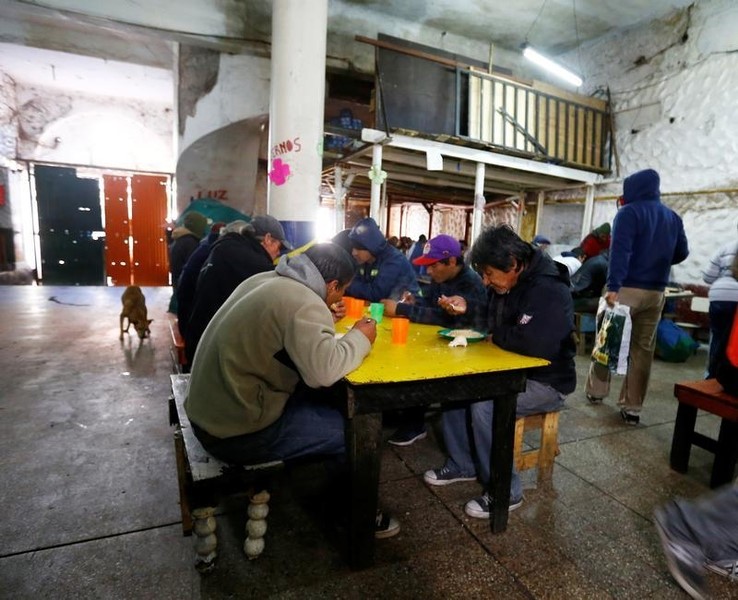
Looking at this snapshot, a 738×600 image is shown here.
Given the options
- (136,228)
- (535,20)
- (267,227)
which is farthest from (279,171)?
(136,228)

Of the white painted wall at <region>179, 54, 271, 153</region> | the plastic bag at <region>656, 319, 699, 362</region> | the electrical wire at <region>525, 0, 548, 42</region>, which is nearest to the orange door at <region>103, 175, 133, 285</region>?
the white painted wall at <region>179, 54, 271, 153</region>

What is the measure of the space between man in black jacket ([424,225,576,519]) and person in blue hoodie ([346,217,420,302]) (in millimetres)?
1733

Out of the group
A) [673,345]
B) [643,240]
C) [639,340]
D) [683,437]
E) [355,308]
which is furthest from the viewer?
[673,345]

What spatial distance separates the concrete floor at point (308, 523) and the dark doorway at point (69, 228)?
360 inches

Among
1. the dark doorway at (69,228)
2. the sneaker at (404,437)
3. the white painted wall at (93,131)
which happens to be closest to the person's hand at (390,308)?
the sneaker at (404,437)

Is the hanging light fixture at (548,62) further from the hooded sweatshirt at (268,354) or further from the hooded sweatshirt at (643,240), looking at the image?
the hooded sweatshirt at (268,354)

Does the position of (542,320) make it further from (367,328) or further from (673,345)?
(673,345)

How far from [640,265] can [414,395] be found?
119 inches

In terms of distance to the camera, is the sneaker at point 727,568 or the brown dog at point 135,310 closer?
the sneaker at point 727,568

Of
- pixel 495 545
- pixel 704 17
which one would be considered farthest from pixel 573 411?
pixel 704 17

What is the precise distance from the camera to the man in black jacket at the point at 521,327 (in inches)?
90.9

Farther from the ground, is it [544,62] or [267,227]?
[544,62]

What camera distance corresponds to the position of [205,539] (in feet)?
A: 6.24

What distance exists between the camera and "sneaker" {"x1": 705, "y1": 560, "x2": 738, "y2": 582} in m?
1.99
